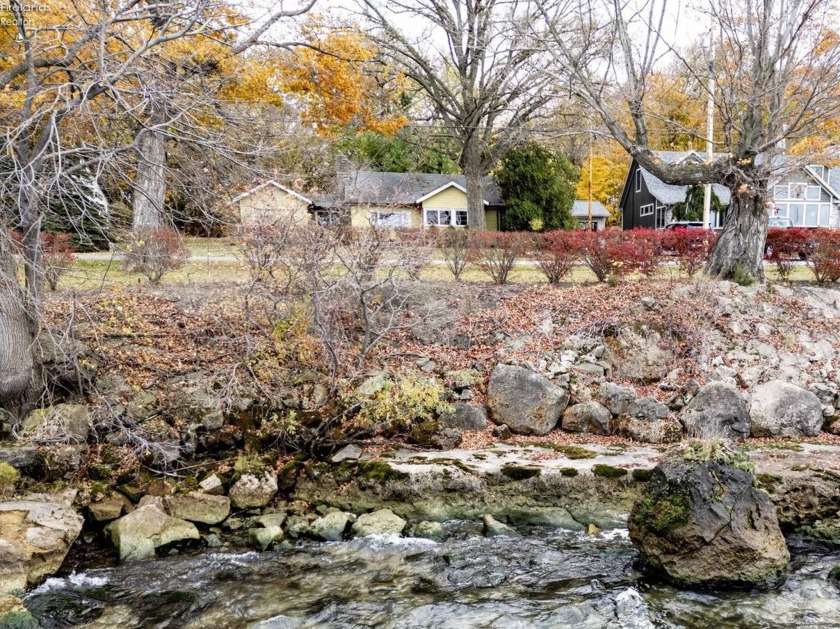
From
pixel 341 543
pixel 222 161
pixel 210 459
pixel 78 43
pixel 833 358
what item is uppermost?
pixel 78 43

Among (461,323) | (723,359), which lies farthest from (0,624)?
(723,359)

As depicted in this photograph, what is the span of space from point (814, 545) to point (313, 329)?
6.62m

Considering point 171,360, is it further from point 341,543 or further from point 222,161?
point 341,543

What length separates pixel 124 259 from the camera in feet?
36.4

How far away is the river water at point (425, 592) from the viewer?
202 inches

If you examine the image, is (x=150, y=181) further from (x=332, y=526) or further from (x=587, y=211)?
(x=587, y=211)

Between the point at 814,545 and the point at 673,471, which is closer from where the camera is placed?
the point at 673,471

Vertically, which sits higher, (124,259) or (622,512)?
(124,259)

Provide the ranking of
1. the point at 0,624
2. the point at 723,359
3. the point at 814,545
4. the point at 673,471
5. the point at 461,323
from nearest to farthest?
the point at 0,624 → the point at 673,471 → the point at 814,545 → the point at 723,359 → the point at 461,323

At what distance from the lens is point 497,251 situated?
12.5 m

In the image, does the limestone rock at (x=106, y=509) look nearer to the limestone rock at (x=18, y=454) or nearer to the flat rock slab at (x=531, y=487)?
the limestone rock at (x=18, y=454)

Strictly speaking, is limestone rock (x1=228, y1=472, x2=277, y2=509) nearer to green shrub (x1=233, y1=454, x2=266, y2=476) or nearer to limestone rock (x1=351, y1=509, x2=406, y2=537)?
green shrub (x1=233, y1=454, x2=266, y2=476)

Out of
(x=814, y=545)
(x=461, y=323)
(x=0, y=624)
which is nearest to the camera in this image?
(x=0, y=624)

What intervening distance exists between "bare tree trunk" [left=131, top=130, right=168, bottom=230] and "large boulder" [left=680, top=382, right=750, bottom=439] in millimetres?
7505
